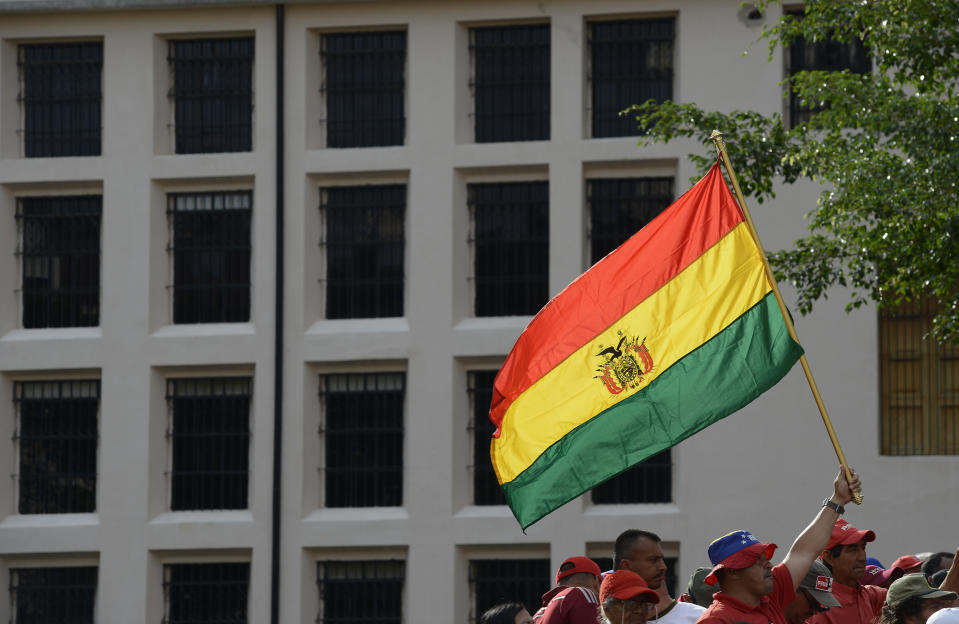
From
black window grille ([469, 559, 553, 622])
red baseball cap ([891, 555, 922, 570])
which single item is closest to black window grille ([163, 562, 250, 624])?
black window grille ([469, 559, 553, 622])

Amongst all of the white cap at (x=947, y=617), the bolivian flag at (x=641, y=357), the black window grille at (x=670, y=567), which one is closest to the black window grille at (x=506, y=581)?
the black window grille at (x=670, y=567)

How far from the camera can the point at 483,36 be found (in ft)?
73.8

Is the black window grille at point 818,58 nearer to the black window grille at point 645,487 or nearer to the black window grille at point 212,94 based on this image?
the black window grille at point 645,487

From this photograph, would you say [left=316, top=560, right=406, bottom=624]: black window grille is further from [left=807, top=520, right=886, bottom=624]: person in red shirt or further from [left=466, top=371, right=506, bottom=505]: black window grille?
[left=807, top=520, right=886, bottom=624]: person in red shirt

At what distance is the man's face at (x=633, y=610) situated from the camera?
7570mm

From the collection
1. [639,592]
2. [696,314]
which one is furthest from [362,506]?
[639,592]

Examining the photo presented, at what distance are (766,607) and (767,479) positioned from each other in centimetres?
1323

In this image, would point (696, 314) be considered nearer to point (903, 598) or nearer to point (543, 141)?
point (903, 598)

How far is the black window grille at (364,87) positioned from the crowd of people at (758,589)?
528 inches

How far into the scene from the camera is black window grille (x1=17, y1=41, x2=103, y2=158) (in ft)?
76.5

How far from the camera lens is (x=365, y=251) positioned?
22.5 m

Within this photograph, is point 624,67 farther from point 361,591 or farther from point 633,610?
point 633,610

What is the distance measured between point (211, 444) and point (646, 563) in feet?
48.7

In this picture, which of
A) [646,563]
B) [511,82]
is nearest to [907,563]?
[646,563]
